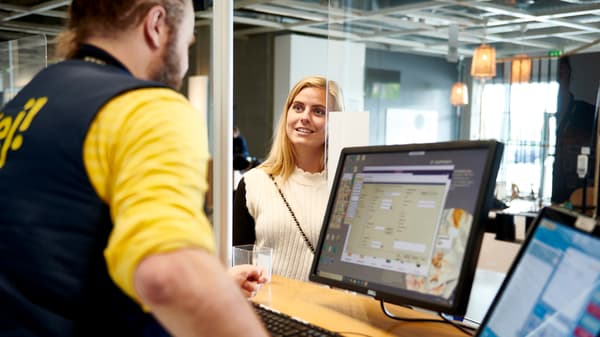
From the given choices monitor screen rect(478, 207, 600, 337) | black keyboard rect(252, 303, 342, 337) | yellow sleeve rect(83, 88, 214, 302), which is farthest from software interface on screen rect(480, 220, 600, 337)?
yellow sleeve rect(83, 88, 214, 302)

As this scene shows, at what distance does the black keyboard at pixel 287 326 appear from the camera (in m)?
1.19

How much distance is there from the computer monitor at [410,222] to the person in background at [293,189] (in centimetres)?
64

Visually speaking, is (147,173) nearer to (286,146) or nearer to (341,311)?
(341,311)

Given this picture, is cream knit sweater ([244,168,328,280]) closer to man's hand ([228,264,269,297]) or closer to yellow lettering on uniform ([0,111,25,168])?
man's hand ([228,264,269,297])

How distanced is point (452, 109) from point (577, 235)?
8.80 meters

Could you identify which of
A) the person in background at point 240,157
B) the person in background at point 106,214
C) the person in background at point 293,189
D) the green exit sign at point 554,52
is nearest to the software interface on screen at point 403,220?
the person in background at point 106,214

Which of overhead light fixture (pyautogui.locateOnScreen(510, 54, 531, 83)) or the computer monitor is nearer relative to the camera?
the computer monitor

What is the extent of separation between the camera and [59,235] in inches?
31.4

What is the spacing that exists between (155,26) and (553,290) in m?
0.68

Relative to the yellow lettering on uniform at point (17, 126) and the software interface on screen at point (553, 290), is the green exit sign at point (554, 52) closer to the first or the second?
the software interface on screen at point (553, 290)

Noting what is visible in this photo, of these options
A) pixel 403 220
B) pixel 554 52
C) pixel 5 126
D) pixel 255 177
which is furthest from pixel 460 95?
pixel 5 126

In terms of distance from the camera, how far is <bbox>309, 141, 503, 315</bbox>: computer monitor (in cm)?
115

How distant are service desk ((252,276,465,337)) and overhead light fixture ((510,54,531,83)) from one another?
17.3ft

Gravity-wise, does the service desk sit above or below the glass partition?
below
